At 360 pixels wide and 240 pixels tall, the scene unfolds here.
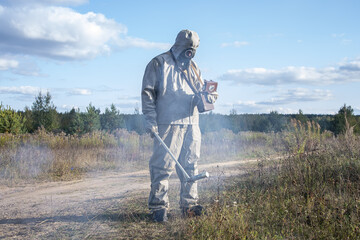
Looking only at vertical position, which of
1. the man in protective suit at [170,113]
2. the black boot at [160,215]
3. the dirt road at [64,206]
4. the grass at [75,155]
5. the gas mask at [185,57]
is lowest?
the dirt road at [64,206]

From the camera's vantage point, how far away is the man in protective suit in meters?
4.52

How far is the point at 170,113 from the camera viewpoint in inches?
179

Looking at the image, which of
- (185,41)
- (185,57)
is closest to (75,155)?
(185,57)

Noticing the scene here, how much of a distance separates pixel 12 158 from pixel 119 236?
22.2 feet

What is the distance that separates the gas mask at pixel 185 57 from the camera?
4609 millimetres

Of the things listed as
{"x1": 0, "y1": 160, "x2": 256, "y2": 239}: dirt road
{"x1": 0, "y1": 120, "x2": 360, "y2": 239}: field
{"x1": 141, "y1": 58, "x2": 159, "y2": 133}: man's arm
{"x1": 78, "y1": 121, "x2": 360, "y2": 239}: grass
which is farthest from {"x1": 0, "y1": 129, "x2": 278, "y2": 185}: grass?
{"x1": 141, "y1": 58, "x2": 159, "y2": 133}: man's arm

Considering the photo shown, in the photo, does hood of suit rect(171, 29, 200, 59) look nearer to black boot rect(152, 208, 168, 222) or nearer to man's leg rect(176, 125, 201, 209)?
man's leg rect(176, 125, 201, 209)

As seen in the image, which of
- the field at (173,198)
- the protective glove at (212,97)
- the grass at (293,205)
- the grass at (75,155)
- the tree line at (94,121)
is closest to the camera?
the grass at (293,205)

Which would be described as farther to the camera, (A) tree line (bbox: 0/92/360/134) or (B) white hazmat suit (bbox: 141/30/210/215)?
(A) tree line (bbox: 0/92/360/134)

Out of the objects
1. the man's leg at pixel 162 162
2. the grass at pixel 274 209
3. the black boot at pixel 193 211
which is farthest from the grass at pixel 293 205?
the man's leg at pixel 162 162

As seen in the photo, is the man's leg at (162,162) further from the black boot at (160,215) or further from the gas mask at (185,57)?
the gas mask at (185,57)

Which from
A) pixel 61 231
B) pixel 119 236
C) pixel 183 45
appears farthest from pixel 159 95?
pixel 61 231

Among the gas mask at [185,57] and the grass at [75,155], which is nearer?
the gas mask at [185,57]

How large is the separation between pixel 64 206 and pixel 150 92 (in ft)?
8.75
